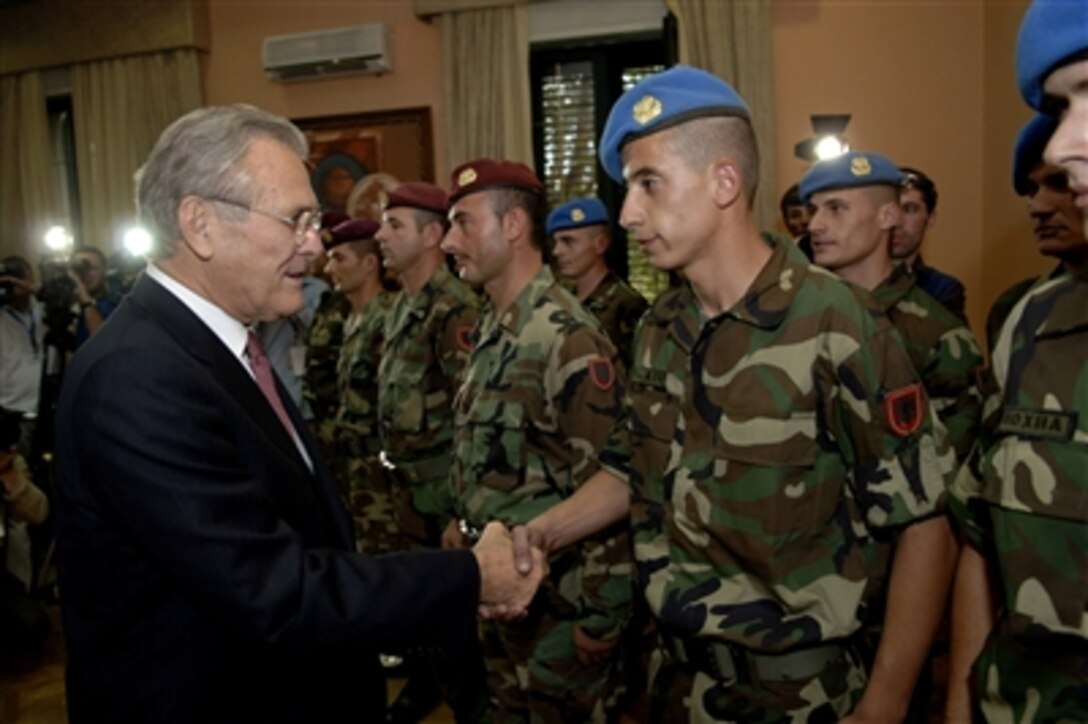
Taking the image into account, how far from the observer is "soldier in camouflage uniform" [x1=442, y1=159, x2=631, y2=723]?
2060mm

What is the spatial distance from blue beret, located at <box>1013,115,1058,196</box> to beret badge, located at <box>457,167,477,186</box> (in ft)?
5.16

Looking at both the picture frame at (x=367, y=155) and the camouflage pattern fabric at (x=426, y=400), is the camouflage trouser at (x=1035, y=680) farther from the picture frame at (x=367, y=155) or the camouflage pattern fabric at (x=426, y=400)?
the picture frame at (x=367, y=155)

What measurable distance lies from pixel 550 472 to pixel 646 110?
3.17 feet

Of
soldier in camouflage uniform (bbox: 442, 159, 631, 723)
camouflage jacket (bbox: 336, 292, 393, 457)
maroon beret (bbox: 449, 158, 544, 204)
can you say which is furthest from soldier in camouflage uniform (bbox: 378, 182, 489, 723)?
soldier in camouflage uniform (bbox: 442, 159, 631, 723)

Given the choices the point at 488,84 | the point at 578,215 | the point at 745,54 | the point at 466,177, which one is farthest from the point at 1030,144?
the point at 488,84

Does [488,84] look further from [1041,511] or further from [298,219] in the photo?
[1041,511]

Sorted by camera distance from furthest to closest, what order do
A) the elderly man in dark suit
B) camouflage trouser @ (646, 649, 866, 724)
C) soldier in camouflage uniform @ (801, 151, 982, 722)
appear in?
soldier in camouflage uniform @ (801, 151, 982, 722)
camouflage trouser @ (646, 649, 866, 724)
the elderly man in dark suit

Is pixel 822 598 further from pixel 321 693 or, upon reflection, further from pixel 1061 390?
pixel 321 693

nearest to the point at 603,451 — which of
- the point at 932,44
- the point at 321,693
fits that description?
the point at 321,693

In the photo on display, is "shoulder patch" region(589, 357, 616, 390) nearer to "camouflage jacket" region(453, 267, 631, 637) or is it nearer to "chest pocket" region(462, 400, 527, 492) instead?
"camouflage jacket" region(453, 267, 631, 637)

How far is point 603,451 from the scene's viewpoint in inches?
76.6

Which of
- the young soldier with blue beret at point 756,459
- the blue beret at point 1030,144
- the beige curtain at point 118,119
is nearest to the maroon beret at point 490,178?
the young soldier with blue beret at point 756,459

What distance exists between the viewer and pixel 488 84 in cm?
606

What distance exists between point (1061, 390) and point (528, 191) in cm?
181
